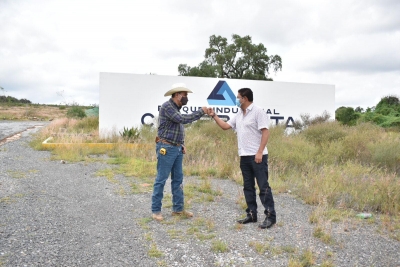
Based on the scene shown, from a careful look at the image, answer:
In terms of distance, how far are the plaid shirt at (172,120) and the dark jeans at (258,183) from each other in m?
0.94

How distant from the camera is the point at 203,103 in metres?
18.4

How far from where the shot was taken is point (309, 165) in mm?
10062

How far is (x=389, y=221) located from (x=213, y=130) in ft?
29.9

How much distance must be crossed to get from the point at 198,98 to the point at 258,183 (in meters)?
13.2

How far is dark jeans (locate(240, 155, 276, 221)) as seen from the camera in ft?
17.6

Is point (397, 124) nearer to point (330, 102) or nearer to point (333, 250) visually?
point (330, 102)

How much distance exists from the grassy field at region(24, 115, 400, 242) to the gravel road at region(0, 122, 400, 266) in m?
0.35

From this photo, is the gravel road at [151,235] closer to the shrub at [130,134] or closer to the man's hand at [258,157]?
the man's hand at [258,157]

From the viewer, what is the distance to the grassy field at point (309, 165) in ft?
22.9

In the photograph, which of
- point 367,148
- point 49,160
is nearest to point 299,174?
point 367,148

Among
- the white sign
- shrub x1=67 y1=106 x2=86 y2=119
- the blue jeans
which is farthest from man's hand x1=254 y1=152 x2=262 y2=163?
shrub x1=67 y1=106 x2=86 y2=119

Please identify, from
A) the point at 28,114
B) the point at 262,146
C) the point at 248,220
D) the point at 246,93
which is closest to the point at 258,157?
the point at 262,146

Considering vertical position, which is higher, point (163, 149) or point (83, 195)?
point (163, 149)

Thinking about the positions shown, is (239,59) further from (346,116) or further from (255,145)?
(255,145)
